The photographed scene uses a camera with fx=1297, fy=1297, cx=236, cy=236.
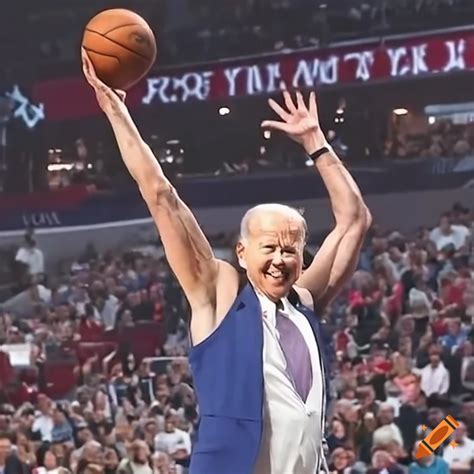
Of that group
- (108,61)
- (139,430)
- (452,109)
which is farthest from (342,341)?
(108,61)

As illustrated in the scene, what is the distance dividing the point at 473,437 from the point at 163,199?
5.96 metres

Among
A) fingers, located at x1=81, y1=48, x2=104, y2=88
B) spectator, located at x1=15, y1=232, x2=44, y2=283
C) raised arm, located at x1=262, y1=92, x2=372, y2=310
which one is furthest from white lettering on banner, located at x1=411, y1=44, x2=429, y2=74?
fingers, located at x1=81, y1=48, x2=104, y2=88

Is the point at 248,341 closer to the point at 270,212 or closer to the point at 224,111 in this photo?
the point at 270,212

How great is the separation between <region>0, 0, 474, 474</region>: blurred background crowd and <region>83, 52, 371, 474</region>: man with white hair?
5.48 metres

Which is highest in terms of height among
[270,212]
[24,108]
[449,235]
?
[24,108]

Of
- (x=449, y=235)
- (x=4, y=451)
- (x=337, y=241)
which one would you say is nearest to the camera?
(x=337, y=241)

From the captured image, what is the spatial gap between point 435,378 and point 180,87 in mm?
6163

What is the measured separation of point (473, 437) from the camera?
8164 mm

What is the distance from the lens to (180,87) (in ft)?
47.5

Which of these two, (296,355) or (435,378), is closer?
(296,355)

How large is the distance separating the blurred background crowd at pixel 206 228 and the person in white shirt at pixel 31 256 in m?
0.02

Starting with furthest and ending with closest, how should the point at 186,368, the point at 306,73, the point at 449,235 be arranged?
the point at 306,73, the point at 449,235, the point at 186,368

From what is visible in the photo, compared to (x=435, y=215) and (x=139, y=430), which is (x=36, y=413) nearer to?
(x=139, y=430)

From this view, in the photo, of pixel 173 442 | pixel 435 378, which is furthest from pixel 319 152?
pixel 435 378
